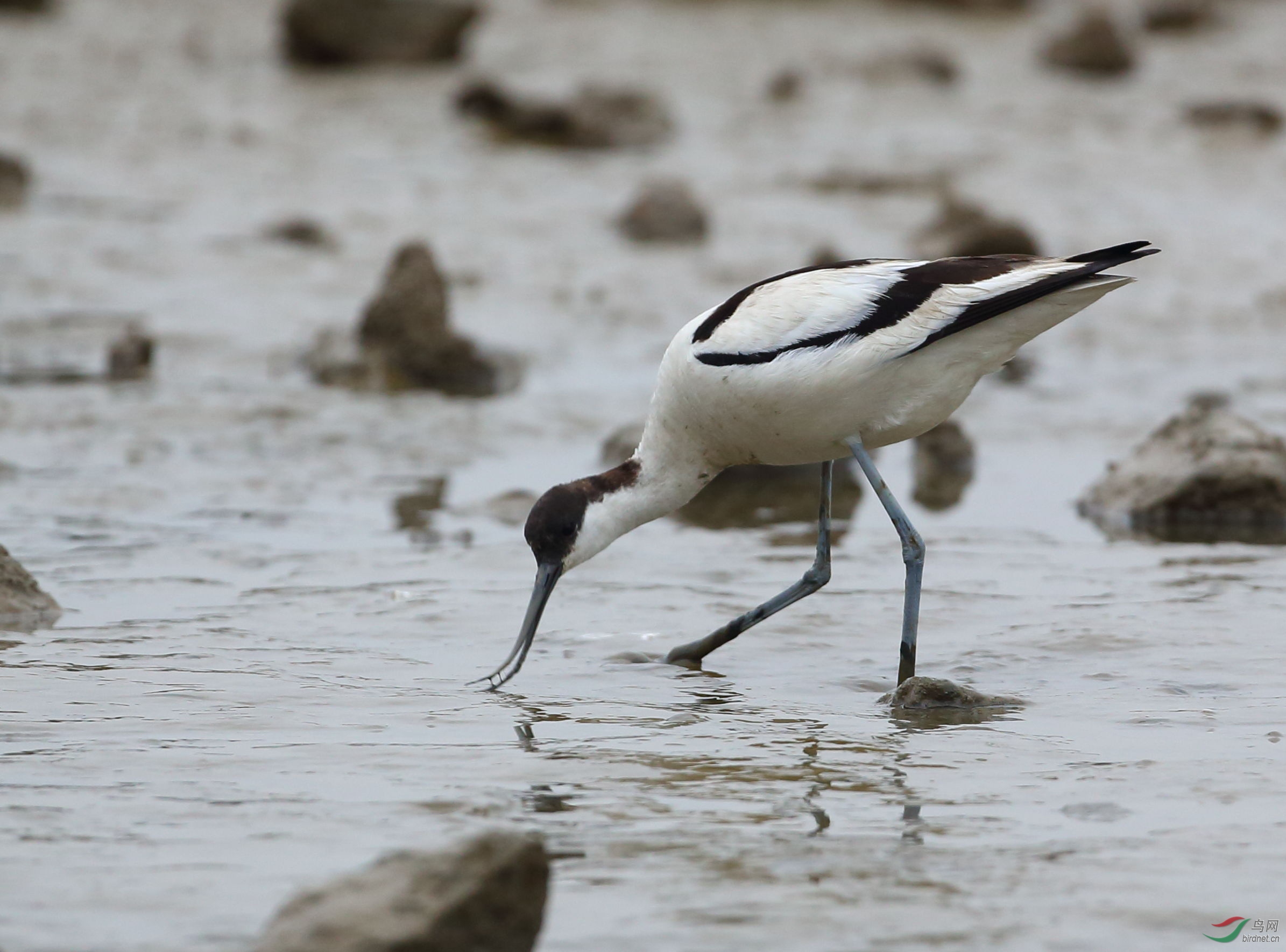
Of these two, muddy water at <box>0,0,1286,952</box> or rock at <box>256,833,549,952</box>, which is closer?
rock at <box>256,833,549,952</box>

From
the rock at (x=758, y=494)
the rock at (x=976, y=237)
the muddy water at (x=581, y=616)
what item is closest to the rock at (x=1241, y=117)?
the muddy water at (x=581, y=616)

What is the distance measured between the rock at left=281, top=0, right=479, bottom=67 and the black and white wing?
1425cm

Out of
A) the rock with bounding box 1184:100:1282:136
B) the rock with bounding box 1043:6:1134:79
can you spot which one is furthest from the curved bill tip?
the rock with bounding box 1043:6:1134:79

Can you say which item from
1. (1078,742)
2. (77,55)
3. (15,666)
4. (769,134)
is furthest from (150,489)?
(77,55)

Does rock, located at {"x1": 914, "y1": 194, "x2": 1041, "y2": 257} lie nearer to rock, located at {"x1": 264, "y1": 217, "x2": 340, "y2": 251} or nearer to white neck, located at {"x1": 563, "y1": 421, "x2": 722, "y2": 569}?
rock, located at {"x1": 264, "y1": 217, "x2": 340, "y2": 251}

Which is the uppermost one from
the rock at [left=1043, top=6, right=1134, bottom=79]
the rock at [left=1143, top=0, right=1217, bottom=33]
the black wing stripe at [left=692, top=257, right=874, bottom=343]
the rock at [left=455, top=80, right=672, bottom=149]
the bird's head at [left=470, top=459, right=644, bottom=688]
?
the rock at [left=1143, top=0, right=1217, bottom=33]

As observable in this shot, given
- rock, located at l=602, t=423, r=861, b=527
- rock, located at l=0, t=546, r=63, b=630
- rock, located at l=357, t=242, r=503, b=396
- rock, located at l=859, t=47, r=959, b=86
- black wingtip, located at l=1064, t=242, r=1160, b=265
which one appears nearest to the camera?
black wingtip, located at l=1064, t=242, r=1160, b=265

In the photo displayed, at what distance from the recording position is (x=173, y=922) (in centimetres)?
360

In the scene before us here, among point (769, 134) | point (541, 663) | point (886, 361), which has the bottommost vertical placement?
point (541, 663)

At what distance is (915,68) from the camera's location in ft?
64.1

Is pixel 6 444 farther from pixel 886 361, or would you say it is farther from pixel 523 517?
pixel 886 361

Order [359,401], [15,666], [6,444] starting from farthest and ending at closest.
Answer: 1. [359,401]
2. [6,444]
3. [15,666]

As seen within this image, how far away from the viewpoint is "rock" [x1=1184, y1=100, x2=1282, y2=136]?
17578 mm

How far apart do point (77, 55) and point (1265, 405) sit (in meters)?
13.4
